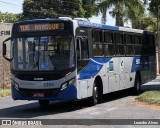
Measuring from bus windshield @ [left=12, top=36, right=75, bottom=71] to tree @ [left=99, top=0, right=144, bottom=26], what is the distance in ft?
76.1

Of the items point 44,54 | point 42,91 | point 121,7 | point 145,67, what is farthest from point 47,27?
point 121,7

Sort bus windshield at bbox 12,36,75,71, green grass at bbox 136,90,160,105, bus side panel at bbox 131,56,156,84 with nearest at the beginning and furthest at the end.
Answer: bus windshield at bbox 12,36,75,71 → green grass at bbox 136,90,160,105 → bus side panel at bbox 131,56,156,84

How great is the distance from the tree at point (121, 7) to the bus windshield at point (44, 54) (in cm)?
2318

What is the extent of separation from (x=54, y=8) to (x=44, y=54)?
4285cm

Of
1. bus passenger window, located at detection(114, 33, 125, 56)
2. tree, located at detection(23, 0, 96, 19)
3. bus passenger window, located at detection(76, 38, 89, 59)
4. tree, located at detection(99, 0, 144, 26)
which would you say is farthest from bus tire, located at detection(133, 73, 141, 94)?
tree, located at detection(23, 0, 96, 19)

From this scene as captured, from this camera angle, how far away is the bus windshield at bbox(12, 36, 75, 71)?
625 inches

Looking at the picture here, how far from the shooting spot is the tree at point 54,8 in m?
57.2

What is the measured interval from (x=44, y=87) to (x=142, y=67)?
979 cm

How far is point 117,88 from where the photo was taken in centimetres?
2053

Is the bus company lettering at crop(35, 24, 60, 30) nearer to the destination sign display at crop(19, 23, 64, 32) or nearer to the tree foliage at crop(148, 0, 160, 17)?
the destination sign display at crop(19, 23, 64, 32)

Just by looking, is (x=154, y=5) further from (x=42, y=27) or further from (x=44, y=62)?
(x=44, y=62)

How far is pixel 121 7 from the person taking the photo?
3922cm

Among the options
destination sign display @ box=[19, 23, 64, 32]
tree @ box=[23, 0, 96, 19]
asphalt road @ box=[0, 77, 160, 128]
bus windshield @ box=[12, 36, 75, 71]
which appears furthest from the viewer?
tree @ box=[23, 0, 96, 19]

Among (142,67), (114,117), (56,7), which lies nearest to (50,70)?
(114,117)
